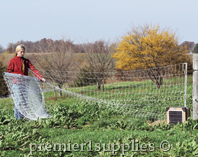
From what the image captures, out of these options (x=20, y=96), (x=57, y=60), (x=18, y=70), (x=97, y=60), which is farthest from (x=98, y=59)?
(x=20, y=96)

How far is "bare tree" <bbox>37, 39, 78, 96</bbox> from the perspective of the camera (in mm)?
9479

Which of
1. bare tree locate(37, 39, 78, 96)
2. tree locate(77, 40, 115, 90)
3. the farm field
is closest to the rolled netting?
the farm field

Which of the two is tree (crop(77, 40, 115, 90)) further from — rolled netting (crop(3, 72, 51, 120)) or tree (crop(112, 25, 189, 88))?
rolled netting (crop(3, 72, 51, 120))

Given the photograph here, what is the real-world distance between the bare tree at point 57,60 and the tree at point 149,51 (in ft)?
7.61

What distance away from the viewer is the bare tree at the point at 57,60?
9479 mm

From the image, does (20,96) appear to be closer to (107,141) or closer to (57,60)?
(107,141)

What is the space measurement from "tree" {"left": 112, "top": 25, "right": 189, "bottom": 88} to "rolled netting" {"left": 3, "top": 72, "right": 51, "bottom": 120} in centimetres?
627

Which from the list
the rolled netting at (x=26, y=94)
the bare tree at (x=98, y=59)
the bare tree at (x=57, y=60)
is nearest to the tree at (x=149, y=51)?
the bare tree at (x=98, y=59)

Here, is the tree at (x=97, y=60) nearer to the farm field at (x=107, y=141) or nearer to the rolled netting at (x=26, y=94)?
the rolled netting at (x=26, y=94)

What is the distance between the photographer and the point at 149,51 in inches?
408

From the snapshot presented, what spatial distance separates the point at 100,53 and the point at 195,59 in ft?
22.3

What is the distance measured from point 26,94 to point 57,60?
485 cm

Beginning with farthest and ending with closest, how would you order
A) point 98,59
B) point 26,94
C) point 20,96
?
point 98,59
point 26,94
point 20,96

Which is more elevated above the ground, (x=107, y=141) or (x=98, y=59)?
(x=98, y=59)
